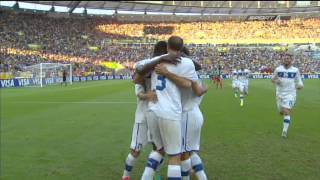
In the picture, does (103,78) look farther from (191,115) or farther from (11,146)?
(191,115)

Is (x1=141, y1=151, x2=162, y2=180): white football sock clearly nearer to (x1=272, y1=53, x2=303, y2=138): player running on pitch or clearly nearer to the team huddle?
the team huddle

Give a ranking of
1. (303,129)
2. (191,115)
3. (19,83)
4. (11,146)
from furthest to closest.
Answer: (19,83) < (303,129) < (11,146) < (191,115)

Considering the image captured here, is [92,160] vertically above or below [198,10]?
below

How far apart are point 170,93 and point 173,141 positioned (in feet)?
2.00

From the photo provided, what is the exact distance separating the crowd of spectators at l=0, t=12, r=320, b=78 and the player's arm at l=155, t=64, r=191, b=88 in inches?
2372

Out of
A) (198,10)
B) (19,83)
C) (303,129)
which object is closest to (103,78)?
(19,83)

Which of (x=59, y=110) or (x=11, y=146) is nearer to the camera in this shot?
(x=11, y=146)

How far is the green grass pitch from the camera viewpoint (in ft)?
30.2

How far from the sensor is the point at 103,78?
2867 inches

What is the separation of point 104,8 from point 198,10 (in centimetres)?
1837

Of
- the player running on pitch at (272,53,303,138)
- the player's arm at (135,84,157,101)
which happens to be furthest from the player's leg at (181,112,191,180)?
the player running on pitch at (272,53,303,138)

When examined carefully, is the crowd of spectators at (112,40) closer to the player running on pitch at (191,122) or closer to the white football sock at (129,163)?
the white football sock at (129,163)

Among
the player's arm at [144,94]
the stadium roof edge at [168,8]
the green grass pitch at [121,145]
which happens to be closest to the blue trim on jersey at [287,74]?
the green grass pitch at [121,145]

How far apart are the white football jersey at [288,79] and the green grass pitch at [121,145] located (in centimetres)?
126
